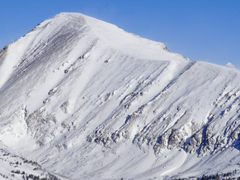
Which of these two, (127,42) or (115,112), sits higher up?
(127,42)

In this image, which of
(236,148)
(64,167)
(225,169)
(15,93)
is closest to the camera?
(225,169)

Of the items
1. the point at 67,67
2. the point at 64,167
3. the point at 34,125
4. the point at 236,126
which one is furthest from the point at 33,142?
the point at 236,126

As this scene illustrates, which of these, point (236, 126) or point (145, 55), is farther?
point (145, 55)

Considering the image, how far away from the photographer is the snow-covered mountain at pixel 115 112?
390 feet

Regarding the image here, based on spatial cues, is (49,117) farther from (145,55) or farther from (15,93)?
(145,55)

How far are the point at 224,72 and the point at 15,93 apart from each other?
61.1 m

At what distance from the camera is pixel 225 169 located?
10638 centimetres

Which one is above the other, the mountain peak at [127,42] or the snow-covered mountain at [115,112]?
the mountain peak at [127,42]

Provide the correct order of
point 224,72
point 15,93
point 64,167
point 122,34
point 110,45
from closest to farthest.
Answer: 1. point 64,167
2. point 224,72
3. point 15,93
4. point 110,45
5. point 122,34

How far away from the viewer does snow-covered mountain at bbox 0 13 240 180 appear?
119 meters

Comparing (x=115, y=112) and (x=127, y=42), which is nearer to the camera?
(x=115, y=112)

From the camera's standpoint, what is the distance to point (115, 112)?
140000 millimetres

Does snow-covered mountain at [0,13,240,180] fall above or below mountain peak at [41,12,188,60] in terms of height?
below

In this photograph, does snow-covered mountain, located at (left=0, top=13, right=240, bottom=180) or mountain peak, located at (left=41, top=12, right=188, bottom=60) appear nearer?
snow-covered mountain, located at (left=0, top=13, right=240, bottom=180)
